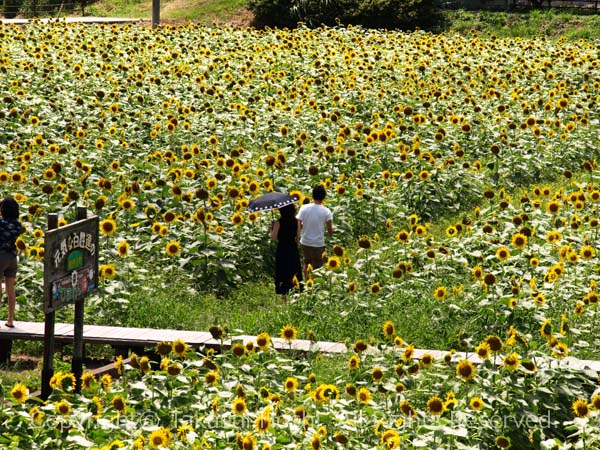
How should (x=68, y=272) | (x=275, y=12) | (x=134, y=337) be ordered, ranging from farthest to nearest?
(x=275, y=12) < (x=134, y=337) < (x=68, y=272)

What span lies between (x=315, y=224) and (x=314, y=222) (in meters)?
0.02

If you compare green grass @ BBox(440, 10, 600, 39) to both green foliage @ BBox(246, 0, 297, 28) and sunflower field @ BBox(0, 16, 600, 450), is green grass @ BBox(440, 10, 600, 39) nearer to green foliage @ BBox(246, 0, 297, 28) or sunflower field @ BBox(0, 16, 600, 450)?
green foliage @ BBox(246, 0, 297, 28)

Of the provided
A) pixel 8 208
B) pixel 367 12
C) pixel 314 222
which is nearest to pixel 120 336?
pixel 8 208

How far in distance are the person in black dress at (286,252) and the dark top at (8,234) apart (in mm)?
2481

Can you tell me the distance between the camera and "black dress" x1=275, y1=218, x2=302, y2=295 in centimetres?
1085

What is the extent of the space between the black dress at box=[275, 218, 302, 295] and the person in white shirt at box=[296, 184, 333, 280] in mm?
99

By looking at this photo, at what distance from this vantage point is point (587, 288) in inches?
376

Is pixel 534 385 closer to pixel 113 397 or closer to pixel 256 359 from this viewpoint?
pixel 256 359

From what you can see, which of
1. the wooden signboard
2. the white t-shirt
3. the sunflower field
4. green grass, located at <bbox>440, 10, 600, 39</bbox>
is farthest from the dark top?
green grass, located at <bbox>440, 10, 600, 39</bbox>

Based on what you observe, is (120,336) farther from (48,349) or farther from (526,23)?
(526,23)

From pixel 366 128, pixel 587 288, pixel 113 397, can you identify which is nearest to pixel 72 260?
pixel 113 397

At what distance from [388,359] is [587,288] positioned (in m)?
2.55

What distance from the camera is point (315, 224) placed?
10.9 m

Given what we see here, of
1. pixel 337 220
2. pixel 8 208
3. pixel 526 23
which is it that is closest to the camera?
pixel 8 208
